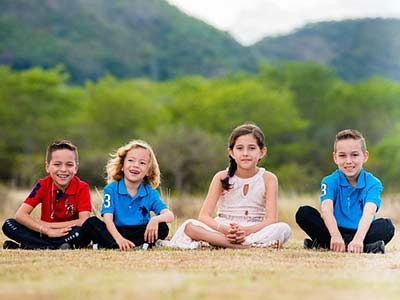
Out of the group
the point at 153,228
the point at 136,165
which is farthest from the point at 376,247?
the point at 136,165

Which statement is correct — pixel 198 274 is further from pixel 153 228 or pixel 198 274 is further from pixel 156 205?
pixel 156 205

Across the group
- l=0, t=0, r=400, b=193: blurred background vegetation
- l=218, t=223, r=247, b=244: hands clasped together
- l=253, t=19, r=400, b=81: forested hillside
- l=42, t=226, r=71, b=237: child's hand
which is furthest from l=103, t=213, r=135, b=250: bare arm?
l=253, t=19, r=400, b=81: forested hillside

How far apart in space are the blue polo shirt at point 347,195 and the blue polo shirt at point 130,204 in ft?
4.94

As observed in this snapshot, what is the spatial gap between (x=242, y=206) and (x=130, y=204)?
103 cm

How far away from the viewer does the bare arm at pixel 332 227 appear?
6.66m

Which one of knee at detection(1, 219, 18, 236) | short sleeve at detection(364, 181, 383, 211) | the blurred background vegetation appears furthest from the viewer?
the blurred background vegetation

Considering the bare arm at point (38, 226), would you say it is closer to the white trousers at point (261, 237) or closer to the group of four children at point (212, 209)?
the group of four children at point (212, 209)

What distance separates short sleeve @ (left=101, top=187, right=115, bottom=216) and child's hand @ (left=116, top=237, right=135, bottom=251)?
0.41m

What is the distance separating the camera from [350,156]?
7.11 meters

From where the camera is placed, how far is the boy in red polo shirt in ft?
23.4

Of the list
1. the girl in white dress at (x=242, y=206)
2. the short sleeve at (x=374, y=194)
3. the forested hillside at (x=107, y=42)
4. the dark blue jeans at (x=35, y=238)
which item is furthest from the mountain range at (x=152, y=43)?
the dark blue jeans at (x=35, y=238)

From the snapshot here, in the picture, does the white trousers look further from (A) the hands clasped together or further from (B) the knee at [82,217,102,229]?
(B) the knee at [82,217,102,229]

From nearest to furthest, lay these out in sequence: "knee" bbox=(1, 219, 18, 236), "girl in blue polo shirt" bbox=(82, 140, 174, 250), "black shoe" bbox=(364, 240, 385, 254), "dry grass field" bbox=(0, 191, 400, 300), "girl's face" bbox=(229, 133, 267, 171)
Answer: "dry grass field" bbox=(0, 191, 400, 300) → "black shoe" bbox=(364, 240, 385, 254) → "girl in blue polo shirt" bbox=(82, 140, 174, 250) → "knee" bbox=(1, 219, 18, 236) → "girl's face" bbox=(229, 133, 267, 171)

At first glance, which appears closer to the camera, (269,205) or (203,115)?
(269,205)
